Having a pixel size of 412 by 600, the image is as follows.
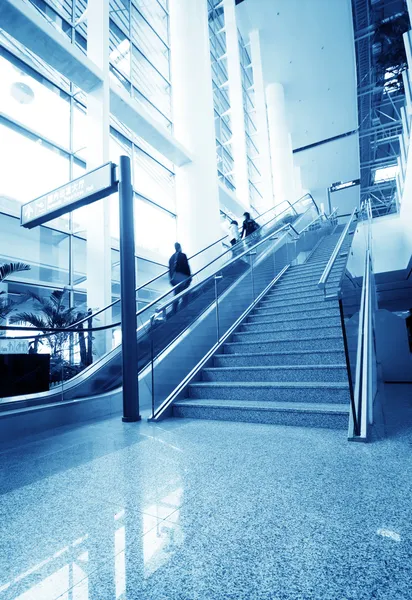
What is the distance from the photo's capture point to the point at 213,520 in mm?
1909

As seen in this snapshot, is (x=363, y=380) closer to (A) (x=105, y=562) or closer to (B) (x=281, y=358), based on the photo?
(B) (x=281, y=358)

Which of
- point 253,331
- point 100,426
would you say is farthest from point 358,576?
point 253,331

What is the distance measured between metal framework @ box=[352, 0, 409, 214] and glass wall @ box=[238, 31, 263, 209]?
236 inches

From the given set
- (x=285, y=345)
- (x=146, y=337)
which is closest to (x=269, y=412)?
(x=285, y=345)

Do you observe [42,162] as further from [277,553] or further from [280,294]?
[277,553]

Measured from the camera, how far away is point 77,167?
1001 cm

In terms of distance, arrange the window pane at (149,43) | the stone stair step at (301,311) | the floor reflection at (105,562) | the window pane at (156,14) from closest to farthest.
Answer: the floor reflection at (105,562), the stone stair step at (301,311), the window pane at (149,43), the window pane at (156,14)

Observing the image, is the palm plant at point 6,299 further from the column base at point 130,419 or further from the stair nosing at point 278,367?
the stair nosing at point 278,367

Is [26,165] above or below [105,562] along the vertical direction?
above

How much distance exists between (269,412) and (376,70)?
2107 centimetres

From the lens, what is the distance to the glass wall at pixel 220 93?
1833 cm

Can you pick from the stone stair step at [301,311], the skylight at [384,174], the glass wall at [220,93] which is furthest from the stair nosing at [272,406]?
the skylight at [384,174]

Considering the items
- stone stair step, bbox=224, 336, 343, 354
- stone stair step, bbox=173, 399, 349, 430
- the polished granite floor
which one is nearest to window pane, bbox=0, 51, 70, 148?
stone stair step, bbox=224, 336, 343, 354

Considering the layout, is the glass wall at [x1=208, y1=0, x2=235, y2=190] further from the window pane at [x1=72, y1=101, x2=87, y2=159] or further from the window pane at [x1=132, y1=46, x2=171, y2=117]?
the window pane at [x1=72, y1=101, x2=87, y2=159]
